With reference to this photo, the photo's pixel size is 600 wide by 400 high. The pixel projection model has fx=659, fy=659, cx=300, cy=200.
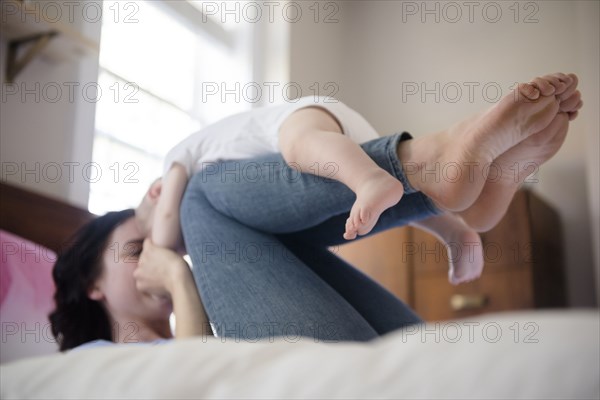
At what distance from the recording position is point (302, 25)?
9.57ft

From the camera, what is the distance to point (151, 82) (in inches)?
95.0

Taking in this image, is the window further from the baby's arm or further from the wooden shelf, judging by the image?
the baby's arm

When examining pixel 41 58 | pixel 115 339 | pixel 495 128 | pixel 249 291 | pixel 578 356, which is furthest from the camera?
pixel 41 58

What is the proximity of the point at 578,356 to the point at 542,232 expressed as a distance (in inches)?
92.7

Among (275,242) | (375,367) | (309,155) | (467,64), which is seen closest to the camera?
(375,367)

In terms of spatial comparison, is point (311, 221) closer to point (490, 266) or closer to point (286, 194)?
point (286, 194)

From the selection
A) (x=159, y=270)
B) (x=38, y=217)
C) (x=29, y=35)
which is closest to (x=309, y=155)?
(x=159, y=270)

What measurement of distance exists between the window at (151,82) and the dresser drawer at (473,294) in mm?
1073

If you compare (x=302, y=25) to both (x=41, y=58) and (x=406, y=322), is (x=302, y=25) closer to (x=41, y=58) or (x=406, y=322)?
(x=41, y=58)

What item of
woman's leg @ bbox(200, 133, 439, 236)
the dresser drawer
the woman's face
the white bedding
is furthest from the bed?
the dresser drawer

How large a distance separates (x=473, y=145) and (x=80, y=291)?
0.92 metres

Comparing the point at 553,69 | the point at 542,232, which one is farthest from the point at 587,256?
the point at 553,69

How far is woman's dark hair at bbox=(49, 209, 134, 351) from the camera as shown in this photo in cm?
139

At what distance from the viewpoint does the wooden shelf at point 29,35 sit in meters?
1.63
